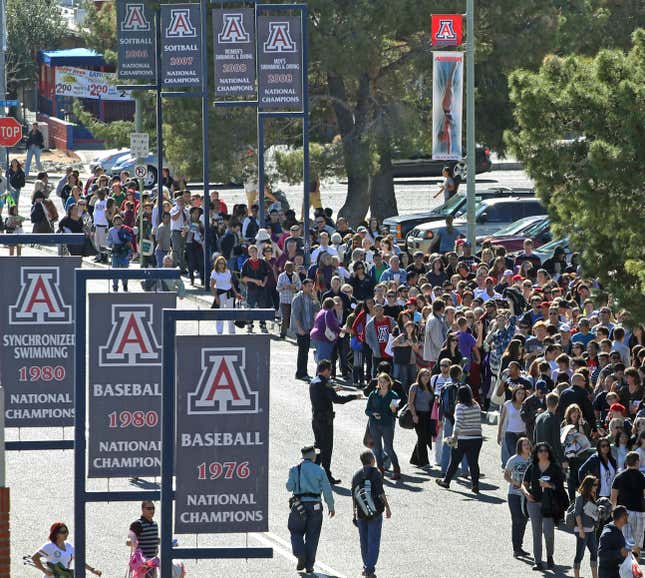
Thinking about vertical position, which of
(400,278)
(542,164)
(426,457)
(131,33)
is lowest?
(426,457)

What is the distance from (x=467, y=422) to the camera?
1886cm

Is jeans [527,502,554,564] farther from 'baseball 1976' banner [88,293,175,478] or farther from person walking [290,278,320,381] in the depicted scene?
person walking [290,278,320,381]

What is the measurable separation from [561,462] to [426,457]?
2694 millimetres

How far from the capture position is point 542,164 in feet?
65.0

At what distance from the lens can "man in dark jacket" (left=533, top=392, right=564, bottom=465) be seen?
704 inches

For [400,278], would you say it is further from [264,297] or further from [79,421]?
[79,421]

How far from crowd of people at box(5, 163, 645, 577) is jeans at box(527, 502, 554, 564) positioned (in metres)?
0.02

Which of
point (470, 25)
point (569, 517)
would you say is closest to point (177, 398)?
point (569, 517)

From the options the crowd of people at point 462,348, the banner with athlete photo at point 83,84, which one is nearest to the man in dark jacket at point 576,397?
the crowd of people at point 462,348

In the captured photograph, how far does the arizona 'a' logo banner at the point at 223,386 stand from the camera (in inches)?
444

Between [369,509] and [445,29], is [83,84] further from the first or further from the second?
[369,509]

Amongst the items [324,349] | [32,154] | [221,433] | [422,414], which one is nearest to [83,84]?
[32,154]

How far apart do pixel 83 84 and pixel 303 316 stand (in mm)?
36191

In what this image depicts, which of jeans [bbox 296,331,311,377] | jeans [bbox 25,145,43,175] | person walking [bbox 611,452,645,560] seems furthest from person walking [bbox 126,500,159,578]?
jeans [bbox 25,145,43,175]
